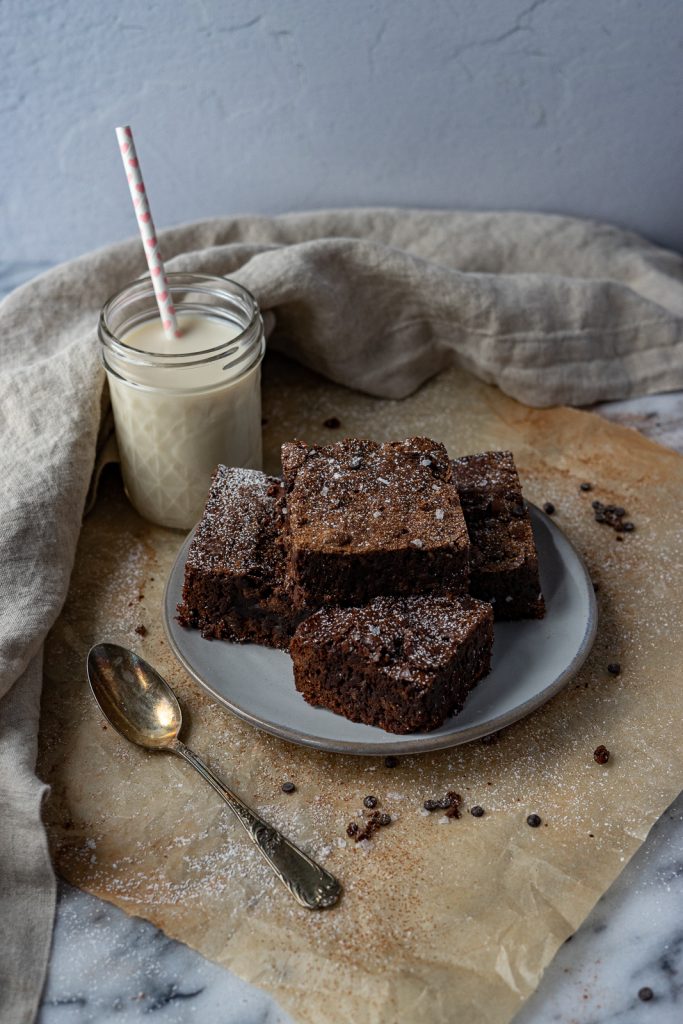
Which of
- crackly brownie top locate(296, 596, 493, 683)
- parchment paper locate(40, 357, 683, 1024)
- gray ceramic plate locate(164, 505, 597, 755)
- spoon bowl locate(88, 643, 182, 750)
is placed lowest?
parchment paper locate(40, 357, 683, 1024)

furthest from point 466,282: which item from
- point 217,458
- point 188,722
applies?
point 188,722

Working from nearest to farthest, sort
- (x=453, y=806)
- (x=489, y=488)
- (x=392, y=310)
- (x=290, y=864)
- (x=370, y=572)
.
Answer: (x=290, y=864)
(x=453, y=806)
(x=370, y=572)
(x=489, y=488)
(x=392, y=310)

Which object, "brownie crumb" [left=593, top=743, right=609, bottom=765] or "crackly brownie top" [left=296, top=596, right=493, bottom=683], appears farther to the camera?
"brownie crumb" [left=593, top=743, right=609, bottom=765]

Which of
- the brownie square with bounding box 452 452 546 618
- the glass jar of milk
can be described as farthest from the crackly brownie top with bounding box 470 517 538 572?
the glass jar of milk

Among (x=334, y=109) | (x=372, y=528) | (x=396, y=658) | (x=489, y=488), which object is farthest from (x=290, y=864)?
(x=334, y=109)

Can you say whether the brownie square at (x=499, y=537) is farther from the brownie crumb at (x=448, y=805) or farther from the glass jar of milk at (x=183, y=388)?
the glass jar of milk at (x=183, y=388)

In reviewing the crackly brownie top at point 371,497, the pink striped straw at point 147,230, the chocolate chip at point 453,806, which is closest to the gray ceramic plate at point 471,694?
the chocolate chip at point 453,806

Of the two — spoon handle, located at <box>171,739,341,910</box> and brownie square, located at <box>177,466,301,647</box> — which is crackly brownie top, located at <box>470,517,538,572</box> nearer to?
brownie square, located at <box>177,466,301,647</box>

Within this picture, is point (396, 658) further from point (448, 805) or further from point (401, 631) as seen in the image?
point (448, 805)
